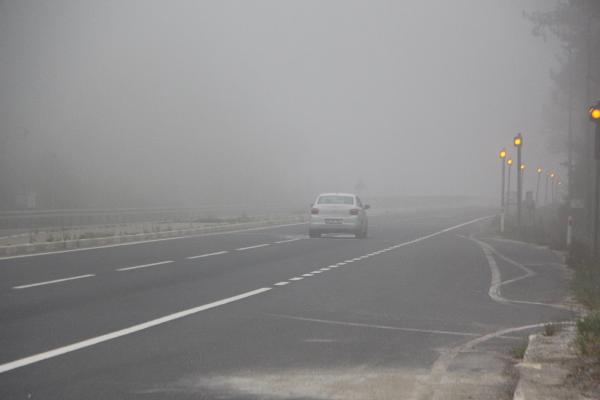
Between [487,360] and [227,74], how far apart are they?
418 ft

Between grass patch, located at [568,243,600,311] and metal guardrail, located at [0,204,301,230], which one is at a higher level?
metal guardrail, located at [0,204,301,230]

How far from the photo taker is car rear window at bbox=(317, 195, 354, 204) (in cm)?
3089

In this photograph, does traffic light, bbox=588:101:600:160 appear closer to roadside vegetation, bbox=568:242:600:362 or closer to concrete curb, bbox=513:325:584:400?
roadside vegetation, bbox=568:242:600:362

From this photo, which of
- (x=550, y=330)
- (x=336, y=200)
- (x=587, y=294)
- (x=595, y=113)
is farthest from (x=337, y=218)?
(x=550, y=330)

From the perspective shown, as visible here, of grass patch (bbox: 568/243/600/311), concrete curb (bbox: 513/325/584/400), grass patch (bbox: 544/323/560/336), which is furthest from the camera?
grass patch (bbox: 568/243/600/311)

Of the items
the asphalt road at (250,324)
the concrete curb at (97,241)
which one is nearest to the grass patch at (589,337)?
the asphalt road at (250,324)

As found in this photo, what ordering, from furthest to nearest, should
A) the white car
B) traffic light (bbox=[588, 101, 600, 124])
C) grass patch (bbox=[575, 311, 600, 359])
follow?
the white car → traffic light (bbox=[588, 101, 600, 124]) → grass patch (bbox=[575, 311, 600, 359])

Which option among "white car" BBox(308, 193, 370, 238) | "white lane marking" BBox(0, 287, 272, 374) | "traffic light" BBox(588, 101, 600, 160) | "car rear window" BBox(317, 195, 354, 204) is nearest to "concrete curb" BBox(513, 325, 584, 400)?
"white lane marking" BBox(0, 287, 272, 374)

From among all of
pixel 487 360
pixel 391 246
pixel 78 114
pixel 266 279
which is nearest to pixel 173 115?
pixel 78 114

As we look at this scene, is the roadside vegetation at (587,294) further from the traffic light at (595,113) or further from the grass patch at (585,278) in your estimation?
the traffic light at (595,113)

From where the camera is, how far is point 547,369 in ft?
Result: 20.5

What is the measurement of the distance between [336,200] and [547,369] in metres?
24.9

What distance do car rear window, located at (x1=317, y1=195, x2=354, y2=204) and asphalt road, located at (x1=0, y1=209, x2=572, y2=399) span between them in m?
11.8

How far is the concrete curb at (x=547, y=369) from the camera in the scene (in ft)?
17.8
